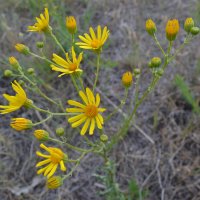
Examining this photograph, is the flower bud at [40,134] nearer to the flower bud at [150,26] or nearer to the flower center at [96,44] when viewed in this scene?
the flower center at [96,44]

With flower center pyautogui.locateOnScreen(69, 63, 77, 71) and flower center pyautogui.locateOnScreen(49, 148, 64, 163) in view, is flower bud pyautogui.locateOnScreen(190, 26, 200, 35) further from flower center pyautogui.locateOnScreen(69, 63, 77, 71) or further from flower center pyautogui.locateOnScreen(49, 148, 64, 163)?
flower center pyautogui.locateOnScreen(49, 148, 64, 163)

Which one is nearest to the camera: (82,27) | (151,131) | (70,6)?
(151,131)

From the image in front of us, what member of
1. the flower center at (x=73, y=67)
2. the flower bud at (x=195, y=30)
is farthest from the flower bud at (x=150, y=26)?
the flower center at (x=73, y=67)

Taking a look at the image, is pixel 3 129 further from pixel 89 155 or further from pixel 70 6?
pixel 70 6

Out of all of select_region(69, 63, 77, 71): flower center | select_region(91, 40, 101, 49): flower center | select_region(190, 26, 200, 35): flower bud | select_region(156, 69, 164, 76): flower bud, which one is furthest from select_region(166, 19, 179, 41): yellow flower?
select_region(69, 63, 77, 71): flower center

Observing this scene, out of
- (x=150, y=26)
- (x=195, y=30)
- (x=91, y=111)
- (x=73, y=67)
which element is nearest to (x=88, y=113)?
(x=91, y=111)

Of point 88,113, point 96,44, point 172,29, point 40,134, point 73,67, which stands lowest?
point 40,134

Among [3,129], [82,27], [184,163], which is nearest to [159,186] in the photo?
[184,163]

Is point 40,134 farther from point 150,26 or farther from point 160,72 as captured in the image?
point 150,26
